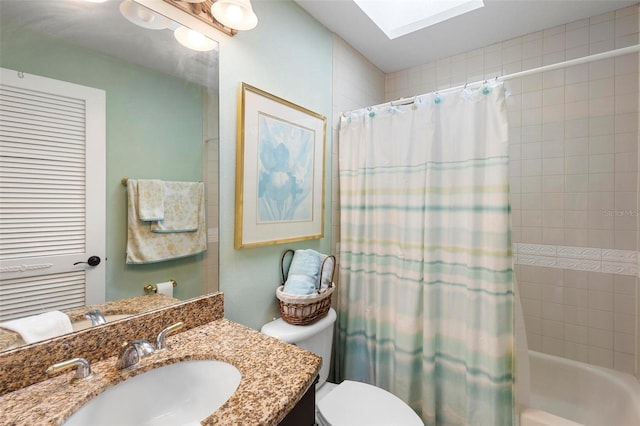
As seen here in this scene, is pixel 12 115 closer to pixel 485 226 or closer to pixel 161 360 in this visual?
pixel 161 360

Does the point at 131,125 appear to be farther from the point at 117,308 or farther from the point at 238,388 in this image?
the point at 238,388

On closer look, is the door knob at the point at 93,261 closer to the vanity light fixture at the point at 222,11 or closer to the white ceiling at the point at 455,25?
the vanity light fixture at the point at 222,11

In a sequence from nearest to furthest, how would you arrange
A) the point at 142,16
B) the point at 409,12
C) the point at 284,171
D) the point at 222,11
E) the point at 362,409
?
the point at 142,16 < the point at 222,11 < the point at 362,409 < the point at 284,171 < the point at 409,12

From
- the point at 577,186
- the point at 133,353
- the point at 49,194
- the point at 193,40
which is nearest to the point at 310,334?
the point at 133,353

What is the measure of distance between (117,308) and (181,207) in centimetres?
39

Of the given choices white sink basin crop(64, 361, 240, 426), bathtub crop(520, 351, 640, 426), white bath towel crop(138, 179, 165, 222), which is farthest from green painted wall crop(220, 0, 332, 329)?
bathtub crop(520, 351, 640, 426)

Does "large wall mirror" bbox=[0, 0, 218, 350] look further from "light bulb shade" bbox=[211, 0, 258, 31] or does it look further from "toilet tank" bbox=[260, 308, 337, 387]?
"toilet tank" bbox=[260, 308, 337, 387]

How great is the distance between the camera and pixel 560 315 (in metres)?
1.92

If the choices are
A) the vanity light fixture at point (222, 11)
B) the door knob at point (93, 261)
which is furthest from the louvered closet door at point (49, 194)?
the vanity light fixture at point (222, 11)

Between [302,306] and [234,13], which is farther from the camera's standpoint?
[302,306]

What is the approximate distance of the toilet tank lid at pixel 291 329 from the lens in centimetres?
132

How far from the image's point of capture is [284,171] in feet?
5.01

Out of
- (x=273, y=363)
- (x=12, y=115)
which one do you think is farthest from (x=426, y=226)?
(x=12, y=115)

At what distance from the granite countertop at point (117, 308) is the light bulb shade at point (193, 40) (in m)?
0.95
